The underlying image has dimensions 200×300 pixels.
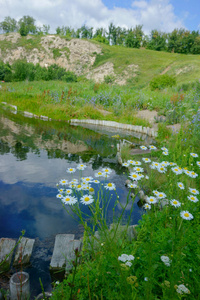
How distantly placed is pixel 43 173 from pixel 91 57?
52.4m

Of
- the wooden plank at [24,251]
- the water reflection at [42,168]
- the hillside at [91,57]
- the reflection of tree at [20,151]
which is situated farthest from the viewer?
the hillside at [91,57]

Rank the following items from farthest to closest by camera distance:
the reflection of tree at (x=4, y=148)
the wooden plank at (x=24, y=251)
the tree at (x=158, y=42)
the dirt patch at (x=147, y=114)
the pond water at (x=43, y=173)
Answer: the tree at (x=158, y=42) → the dirt patch at (x=147, y=114) → the reflection of tree at (x=4, y=148) → the pond water at (x=43, y=173) → the wooden plank at (x=24, y=251)

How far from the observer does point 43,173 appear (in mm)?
4918

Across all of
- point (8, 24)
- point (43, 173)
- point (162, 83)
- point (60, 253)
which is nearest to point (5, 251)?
point (60, 253)

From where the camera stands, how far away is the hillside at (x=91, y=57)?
39.4 meters

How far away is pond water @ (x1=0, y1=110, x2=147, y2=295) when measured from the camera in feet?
9.86

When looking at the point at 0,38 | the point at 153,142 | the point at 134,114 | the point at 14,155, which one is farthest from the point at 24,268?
the point at 0,38

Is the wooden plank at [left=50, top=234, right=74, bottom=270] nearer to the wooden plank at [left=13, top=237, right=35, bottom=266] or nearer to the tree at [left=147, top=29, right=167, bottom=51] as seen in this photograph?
the wooden plank at [left=13, top=237, right=35, bottom=266]

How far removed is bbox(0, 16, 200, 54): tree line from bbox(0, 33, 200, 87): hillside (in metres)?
5.36

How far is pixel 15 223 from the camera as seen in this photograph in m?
3.17

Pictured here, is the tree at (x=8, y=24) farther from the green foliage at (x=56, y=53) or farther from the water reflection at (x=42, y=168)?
the water reflection at (x=42, y=168)

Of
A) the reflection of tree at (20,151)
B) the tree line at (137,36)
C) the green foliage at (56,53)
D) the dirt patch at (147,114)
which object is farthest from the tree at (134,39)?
the reflection of tree at (20,151)

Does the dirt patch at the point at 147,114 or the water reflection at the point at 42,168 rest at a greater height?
the dirt patch at the point at 147,114

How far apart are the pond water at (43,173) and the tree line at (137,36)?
5372 centimetres
